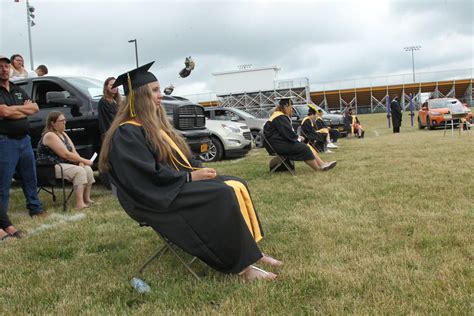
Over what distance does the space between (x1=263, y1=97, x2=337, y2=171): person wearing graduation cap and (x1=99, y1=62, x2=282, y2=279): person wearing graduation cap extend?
4886mm

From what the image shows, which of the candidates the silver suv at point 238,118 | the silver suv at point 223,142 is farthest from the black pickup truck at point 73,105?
the silver suv at point 238,118

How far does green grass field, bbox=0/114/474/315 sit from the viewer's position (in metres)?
2.77

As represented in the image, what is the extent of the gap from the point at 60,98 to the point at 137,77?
3.80 metres

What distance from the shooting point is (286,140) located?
8133 millimetres

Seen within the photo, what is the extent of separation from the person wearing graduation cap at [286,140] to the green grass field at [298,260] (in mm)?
1838

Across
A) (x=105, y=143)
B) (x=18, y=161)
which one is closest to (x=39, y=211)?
(x=18, y=161)

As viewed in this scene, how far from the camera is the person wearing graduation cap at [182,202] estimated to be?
9.93 feet

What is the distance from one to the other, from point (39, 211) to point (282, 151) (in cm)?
419

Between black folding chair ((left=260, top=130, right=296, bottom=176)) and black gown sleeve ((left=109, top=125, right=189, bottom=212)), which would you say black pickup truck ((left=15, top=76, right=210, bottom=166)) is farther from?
black gown sleeve ((left=109, top=125, right=189, bottom=212))

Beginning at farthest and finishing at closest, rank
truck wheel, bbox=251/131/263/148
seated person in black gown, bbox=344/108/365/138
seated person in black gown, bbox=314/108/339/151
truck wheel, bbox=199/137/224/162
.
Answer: seated person in black gown, bbox=344/108/365/138 → truck wheel, bbox=251/131/263/148 → seated person in black gown, bbox=314/108/339/151 → truck wheel, bbox=199/137/224/162

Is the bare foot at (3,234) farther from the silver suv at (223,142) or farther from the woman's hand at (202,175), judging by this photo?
the silver suv at (223,142)

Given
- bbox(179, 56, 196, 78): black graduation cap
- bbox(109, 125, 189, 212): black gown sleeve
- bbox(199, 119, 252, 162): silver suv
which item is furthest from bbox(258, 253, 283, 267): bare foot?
bbox(179, 56, 196, 78): black graduation cap

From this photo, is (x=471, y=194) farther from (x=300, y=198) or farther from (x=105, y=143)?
(x=105, y=143)

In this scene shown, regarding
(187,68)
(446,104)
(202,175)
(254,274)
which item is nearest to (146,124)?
(202,175)
